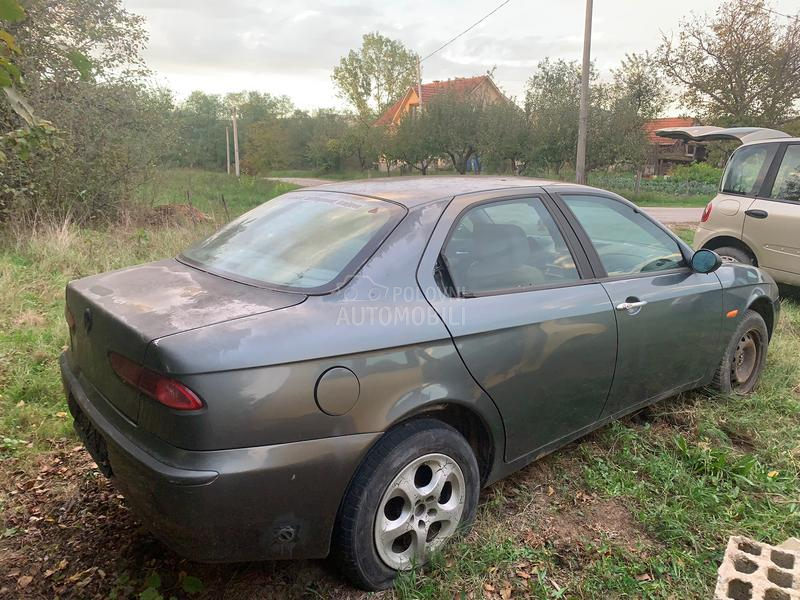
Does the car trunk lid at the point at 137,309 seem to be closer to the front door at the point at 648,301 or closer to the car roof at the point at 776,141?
the front door at the point at 648,301

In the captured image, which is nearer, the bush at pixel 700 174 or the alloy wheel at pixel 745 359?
the alloy wheel at pixel 745 359

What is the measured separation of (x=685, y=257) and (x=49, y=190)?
9344 mm

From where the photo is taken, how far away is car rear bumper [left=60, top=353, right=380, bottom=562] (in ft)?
5.68

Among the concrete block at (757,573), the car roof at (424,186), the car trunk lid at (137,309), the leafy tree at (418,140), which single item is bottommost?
the concrete block at (757,573)

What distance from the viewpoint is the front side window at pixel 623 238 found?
297 cm

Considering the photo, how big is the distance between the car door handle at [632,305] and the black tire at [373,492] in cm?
116

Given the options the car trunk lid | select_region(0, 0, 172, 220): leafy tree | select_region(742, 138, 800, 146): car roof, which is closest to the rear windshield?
the car trunk lid

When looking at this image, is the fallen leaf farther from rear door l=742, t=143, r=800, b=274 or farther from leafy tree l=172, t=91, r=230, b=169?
leafy tree l=172, t=91, r=230, b=169

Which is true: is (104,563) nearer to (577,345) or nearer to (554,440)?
(554,440)

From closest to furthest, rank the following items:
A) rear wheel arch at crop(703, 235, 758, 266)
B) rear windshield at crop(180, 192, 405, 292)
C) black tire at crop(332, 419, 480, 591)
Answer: black tire at crop(332, 419, 480, 591) < rear windshield at crop(180, 192, 405, 292) < rear wheel arch at crop(703, 235, 758, 266)

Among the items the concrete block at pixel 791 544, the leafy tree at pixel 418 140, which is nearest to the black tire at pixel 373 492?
the concrete block at pixel 791 544

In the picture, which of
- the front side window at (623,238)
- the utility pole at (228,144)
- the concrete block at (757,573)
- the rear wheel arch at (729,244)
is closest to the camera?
the concrete block at (757,573)

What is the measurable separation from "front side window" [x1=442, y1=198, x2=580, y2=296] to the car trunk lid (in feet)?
2.38

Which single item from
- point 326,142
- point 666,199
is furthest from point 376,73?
point 666,199
